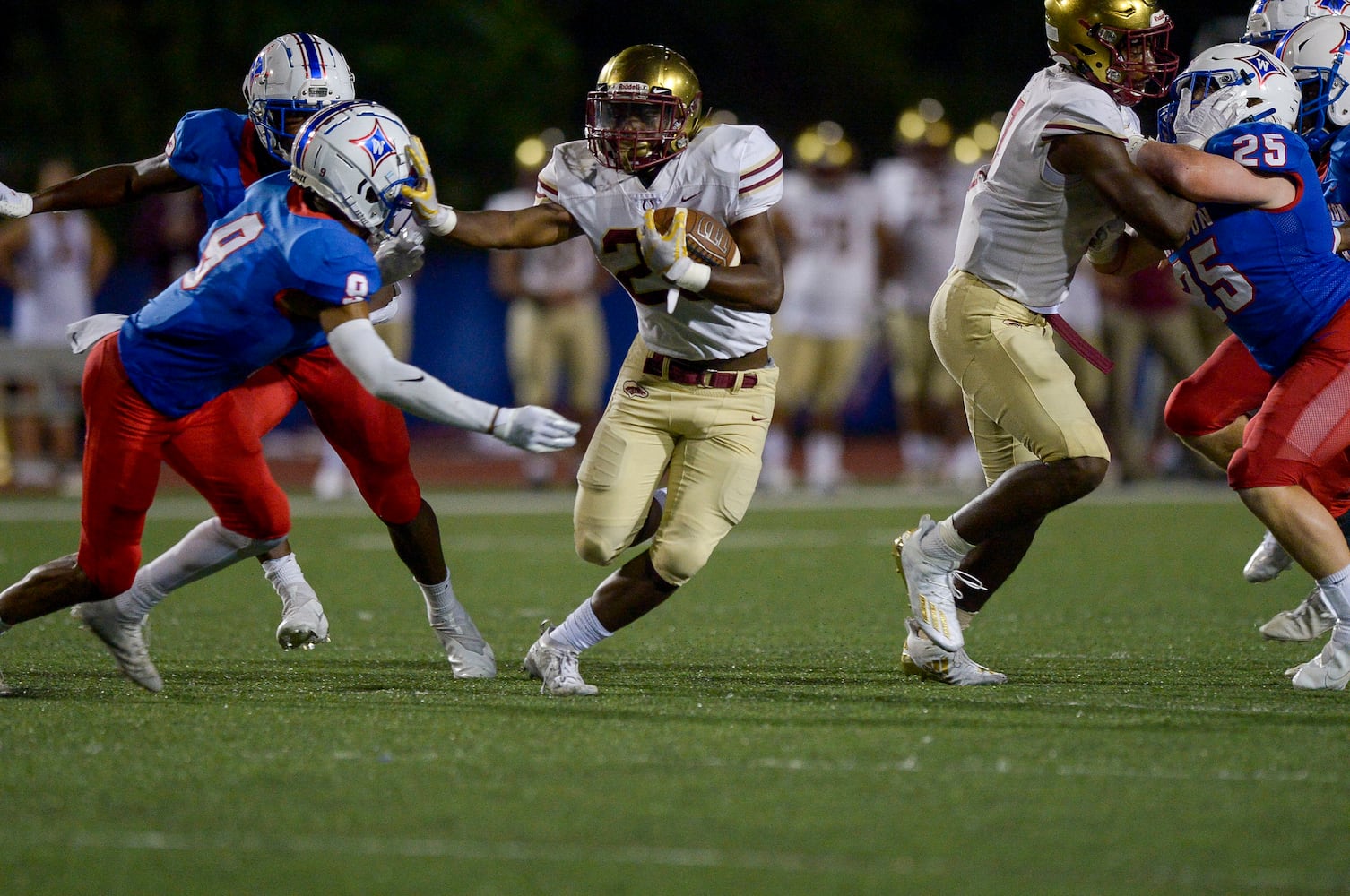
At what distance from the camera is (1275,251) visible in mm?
4254

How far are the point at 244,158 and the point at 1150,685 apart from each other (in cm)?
272

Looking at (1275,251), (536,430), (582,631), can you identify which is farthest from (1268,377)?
(536,430)

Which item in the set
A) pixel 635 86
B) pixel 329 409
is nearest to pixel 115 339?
pixel 329 409

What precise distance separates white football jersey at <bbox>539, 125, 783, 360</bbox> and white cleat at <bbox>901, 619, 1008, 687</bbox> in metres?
0.84

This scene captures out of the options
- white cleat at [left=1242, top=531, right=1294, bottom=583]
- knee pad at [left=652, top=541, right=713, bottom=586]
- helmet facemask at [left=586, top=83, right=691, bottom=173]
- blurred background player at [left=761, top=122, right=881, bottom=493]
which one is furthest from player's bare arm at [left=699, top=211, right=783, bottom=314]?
blurred background player at [left=761, top=122, right=881, bottom=493]

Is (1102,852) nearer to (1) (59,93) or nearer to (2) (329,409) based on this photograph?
(2) (329,409)

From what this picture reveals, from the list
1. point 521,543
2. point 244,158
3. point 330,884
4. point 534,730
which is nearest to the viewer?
point 330,884

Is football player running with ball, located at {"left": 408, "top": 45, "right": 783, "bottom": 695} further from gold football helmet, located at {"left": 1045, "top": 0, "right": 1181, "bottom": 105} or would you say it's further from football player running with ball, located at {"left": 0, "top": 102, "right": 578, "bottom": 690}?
gold football helmet, located at {"left": 1045, "top": 0, "right": 1181, "bottom": 105}

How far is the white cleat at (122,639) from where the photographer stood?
4062mm

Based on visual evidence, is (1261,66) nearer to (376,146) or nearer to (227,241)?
(376,146)

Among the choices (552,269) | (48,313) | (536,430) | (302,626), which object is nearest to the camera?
(536,430)

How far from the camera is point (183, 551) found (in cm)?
433

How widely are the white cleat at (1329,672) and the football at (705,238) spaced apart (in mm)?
1660

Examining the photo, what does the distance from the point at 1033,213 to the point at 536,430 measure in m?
1.48
